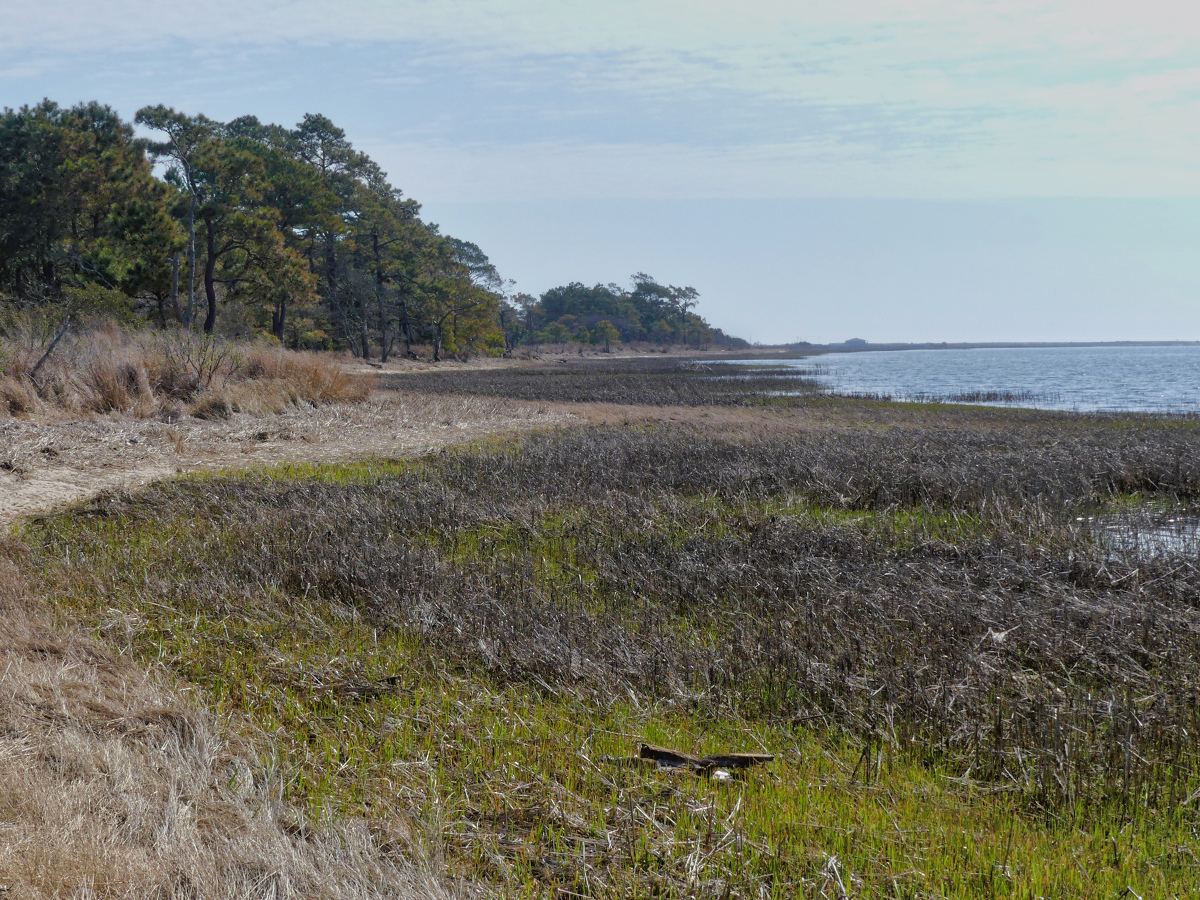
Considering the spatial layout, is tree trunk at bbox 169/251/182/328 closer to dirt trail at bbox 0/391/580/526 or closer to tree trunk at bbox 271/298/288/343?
tree trunk at bbox 271/298/288/343

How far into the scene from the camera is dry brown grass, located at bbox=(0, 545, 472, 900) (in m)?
2.46

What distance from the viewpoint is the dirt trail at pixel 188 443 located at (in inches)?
383

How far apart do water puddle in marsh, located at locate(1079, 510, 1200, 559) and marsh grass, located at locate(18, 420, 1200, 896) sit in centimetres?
45

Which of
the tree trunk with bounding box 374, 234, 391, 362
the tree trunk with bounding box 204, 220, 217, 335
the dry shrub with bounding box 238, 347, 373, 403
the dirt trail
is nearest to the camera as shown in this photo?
the dirt trail

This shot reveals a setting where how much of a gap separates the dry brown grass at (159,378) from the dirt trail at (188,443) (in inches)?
29.0

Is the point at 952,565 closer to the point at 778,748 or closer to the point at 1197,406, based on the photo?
the point at 778,748

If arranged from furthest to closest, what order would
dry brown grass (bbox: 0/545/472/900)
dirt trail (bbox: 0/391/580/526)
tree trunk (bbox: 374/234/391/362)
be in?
tree trunk (bbox: 374/234/391/362) → dirt trail (bbox: 0/391/580/526) → dry brown grass (bbox: 0/545/472/900)

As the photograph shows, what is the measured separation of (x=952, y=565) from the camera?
21.4 feet

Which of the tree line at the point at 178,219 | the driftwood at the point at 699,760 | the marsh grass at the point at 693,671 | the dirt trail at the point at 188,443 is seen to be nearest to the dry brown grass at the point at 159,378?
the dirt trail at the point at 188,443

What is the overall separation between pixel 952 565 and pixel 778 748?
3.57m

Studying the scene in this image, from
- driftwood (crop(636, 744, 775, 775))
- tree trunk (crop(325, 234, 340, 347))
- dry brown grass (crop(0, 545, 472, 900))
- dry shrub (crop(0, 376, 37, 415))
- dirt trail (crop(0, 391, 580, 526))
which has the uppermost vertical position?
tree trunk (crop(325, 234, 340, 347))

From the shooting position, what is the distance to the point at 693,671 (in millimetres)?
4438

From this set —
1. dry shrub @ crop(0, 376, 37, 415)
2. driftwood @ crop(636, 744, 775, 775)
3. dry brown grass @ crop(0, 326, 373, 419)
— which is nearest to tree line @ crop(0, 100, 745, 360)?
dry brown grass @ crop(0, 326, 373, 419)

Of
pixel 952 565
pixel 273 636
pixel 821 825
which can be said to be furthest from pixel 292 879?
pixel 952 565
